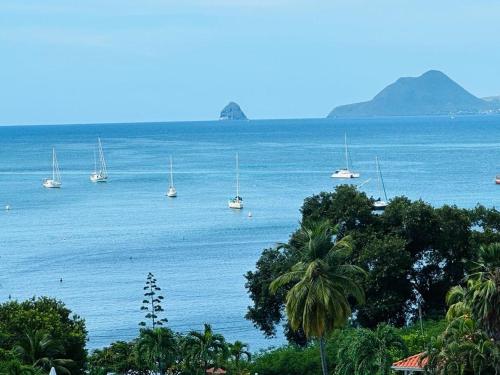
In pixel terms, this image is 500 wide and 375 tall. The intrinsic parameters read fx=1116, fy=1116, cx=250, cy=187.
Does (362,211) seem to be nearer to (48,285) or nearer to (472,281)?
(472,281)

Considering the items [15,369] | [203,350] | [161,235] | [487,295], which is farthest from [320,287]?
[161,235]

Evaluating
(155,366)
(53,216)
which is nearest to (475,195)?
(53,216)

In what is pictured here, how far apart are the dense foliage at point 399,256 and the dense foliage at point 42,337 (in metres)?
15.2

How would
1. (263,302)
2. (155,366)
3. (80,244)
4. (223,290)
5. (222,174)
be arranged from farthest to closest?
(222,174) → (80,244) → (223,290) → (263,302) → (155,366)

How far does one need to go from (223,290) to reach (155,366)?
126 feet

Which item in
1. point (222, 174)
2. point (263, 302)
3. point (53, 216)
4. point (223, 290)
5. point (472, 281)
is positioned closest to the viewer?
point (472, 281)

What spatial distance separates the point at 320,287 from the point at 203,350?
26.0 feet

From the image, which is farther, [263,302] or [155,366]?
[263,302]

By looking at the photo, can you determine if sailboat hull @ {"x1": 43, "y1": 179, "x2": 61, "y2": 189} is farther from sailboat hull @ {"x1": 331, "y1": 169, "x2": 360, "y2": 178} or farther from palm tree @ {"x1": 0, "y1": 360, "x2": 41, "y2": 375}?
palm tree @ {"x1": 0, "y1": 360, "x2": 41, "y2": 375}

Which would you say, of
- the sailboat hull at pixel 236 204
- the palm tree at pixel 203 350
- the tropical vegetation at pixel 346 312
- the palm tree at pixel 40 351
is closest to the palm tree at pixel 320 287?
the tropical vegetation at pixel 346 312

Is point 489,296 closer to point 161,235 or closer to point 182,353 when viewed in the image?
point 182,353

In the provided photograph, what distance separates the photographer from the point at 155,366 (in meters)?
47.6

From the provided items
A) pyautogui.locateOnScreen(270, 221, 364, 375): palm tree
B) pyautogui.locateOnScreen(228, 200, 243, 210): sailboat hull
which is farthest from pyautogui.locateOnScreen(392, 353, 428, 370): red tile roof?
pyautogui.locateOnScreen(228, 200, 243, 210): sailboat hull

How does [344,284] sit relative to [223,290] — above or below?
above
